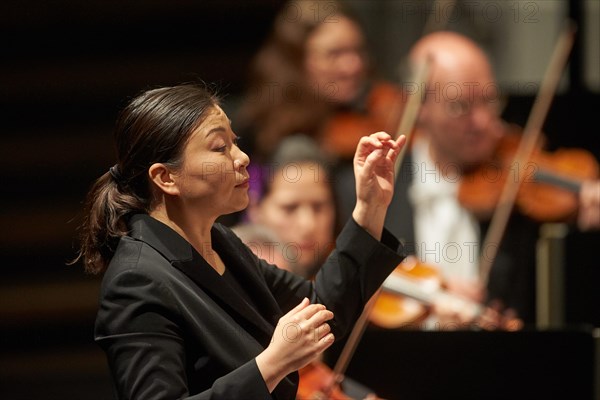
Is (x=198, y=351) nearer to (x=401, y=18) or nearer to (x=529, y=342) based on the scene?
(x=529, y=342)

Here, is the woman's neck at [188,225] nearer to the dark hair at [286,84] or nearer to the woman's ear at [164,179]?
the woman's ear at [164,179]

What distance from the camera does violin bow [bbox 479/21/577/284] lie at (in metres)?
3.24

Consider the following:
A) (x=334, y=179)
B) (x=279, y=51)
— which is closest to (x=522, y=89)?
(x=279, y=51)

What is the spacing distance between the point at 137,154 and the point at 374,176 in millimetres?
360

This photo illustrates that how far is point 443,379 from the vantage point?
7.40ft

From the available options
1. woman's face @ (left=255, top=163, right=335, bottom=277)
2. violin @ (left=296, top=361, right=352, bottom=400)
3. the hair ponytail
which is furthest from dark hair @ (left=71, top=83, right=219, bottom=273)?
woman's face @ (left=255, top=163, right=335, bottom=277)

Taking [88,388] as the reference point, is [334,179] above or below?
above

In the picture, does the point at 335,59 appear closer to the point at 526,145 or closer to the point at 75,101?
the point at 526,145

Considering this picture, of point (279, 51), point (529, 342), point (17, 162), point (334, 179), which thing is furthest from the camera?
point (17, 162)

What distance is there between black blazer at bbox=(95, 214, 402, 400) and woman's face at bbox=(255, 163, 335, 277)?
1.18 meters

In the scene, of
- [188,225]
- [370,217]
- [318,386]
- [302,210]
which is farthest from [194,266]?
[302,210]

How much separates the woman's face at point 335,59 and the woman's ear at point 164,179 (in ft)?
6.49

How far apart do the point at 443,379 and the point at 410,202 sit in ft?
3.22

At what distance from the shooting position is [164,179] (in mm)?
1523
